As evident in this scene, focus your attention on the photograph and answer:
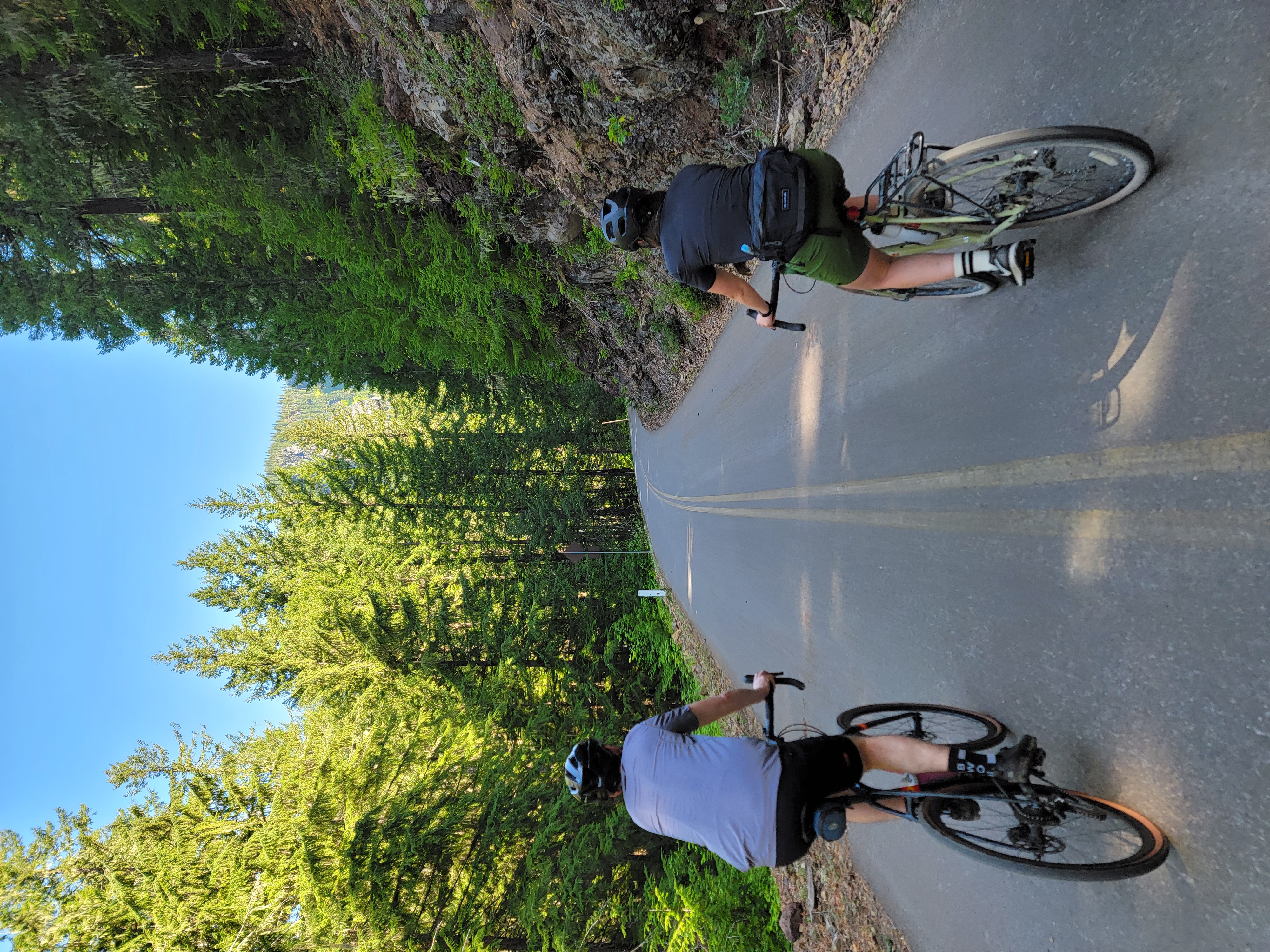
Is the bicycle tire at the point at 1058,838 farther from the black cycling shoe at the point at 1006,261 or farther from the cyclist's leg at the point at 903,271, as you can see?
the cyclist's leg at the point at 903,271

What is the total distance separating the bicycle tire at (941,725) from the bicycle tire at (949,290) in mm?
2972

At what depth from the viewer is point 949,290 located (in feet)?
16.5

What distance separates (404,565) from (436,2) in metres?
19.5

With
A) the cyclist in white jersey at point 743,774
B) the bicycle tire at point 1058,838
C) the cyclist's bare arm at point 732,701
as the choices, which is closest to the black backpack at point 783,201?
the cyclist's bare arm at point 732,701

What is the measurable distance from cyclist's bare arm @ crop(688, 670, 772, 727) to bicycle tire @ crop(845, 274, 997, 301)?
10.6 ft

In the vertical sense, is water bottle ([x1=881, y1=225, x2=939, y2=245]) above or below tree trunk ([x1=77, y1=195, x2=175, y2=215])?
below

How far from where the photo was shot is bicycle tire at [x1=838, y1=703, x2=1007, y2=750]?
166 inches

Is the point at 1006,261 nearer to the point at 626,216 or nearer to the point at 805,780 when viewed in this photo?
the point at 626,216

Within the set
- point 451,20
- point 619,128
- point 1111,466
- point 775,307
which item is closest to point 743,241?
point 775,307

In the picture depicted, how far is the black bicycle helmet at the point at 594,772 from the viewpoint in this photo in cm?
486

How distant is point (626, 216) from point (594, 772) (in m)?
4.27

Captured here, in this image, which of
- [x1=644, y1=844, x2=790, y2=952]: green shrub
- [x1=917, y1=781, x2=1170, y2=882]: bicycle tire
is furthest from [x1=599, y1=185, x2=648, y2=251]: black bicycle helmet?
[x1=644, y1=844, x2=790, y2=952]: green shrub

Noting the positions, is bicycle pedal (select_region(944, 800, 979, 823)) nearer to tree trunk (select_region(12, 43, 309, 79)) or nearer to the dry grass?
the dry grass

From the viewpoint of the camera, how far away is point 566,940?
12.4 metres
